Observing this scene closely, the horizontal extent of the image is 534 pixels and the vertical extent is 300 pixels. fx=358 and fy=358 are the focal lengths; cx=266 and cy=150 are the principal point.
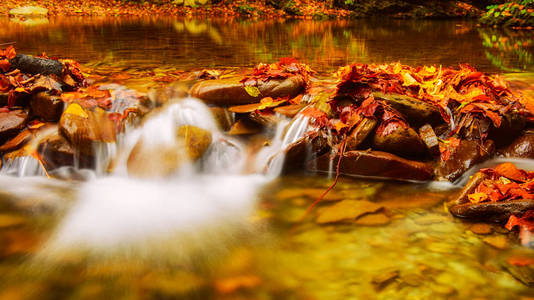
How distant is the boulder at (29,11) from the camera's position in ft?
47.7

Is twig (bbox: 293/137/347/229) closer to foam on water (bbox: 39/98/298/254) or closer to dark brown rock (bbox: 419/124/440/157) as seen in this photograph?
foam on water (bbox: 39/98/298/254)

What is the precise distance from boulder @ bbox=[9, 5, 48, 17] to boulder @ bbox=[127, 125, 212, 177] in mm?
14882

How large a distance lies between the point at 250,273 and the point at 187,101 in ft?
7.72

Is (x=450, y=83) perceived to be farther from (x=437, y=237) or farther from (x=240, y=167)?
(x=240, y=167)

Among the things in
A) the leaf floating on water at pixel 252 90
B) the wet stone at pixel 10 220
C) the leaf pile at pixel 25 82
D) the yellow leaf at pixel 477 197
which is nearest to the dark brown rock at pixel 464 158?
the yellow leaf at pixel 477 197

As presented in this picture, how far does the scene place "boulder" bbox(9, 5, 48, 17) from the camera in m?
14.5

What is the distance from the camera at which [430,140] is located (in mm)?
3391

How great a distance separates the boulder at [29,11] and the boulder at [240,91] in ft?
48.3

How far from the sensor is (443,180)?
127 inches

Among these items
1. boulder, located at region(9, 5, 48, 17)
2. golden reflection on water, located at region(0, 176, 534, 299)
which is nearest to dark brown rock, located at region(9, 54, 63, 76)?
golden reflection on water, located at region(0, 176, 534, 299)

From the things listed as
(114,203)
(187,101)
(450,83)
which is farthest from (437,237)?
(187,101)

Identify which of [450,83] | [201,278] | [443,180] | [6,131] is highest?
[450,83]

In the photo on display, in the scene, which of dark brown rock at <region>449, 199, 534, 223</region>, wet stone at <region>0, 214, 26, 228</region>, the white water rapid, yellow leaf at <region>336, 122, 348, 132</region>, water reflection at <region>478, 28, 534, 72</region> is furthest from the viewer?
water reflection at <region>478, 28, 534, 72</region>

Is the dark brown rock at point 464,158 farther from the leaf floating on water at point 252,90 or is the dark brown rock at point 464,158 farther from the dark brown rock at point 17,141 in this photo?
the dark brown rock at point 17,141
